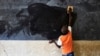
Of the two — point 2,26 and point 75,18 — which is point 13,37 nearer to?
point 2,26

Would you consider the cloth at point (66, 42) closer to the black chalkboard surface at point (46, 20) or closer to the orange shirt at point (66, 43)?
the orange shirt at point (66, 43)

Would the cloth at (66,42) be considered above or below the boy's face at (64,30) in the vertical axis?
below

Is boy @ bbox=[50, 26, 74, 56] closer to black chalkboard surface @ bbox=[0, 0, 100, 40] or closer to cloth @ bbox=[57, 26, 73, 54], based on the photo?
cloth @ bbox=[57, 26, 73, 54]

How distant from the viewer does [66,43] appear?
3248mm

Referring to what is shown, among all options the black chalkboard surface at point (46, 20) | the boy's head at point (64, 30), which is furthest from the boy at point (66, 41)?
the black chalkboard surface at point (46, 20)

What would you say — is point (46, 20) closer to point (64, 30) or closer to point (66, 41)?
point (64, 30)

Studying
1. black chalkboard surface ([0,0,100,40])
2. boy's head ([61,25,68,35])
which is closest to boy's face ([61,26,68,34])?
boy's head ([61,25,68,35])

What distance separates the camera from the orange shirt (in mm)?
3250

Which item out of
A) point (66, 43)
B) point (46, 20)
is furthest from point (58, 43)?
point (46, 20)

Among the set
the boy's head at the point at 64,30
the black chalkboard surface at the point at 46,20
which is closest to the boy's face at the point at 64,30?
the boy's head at the point at 64,30

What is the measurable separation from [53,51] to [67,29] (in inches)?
14.8

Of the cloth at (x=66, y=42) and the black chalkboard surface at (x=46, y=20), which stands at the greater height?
the black chalkboard surface at (x=46, y=20)

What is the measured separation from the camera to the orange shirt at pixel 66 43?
10.7 ft

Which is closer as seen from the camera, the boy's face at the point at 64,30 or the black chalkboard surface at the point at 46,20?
the boy's face at the point at 64,30
